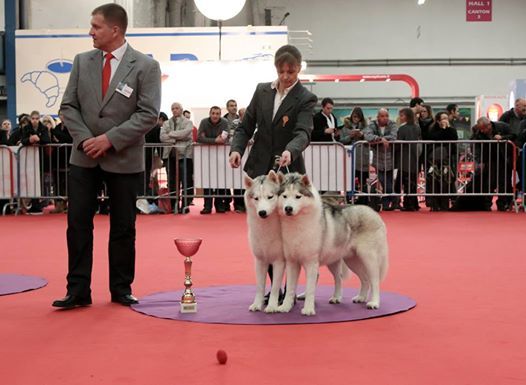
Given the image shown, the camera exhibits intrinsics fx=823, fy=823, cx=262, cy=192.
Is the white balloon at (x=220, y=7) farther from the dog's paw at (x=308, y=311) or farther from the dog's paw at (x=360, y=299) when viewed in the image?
the dog's paw at (x=308, y=311)

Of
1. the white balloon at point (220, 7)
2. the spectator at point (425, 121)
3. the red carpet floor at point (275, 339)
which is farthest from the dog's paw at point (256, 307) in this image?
the white balloon at point (220, 7)

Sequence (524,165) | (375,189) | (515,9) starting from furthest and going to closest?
(515,9) < (375,189) < (524,165)

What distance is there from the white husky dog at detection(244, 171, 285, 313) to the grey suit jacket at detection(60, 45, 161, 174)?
830mm

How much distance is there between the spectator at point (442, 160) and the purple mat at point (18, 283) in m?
8.47

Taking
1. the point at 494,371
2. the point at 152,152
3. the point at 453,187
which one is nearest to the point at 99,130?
the point at 494,371

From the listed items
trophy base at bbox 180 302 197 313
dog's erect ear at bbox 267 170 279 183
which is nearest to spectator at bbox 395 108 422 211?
dog's erect ear at bbox 267 170 279 183

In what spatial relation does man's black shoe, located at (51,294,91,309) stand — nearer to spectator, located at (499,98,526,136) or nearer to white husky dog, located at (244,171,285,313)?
white husky dog, located at (244,171,285,313)

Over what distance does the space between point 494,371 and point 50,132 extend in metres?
11.3

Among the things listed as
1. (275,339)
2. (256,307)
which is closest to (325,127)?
(256,307)

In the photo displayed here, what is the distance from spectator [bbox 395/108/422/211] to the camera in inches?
524

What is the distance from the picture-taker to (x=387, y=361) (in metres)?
3.48

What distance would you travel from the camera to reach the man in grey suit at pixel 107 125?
495 cm

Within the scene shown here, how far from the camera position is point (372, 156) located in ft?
44.3

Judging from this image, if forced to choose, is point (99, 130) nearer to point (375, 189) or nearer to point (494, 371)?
point (494, 371)
